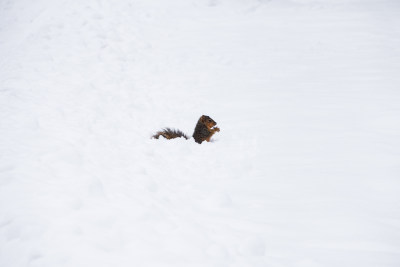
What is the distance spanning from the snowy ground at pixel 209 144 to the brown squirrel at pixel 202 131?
116 millimetres

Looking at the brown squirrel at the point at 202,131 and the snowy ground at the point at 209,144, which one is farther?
the brown squirrel at the point at 202,131

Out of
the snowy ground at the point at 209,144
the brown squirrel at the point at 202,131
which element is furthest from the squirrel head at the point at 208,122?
the snowy ground at the point at 209,144

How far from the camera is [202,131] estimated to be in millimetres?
3072

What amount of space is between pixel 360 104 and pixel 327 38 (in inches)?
103

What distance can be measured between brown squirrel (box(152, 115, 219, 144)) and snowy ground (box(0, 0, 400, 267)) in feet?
0.38

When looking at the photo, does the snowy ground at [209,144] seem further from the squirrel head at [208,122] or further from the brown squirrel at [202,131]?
the squirrel head at [208,122]

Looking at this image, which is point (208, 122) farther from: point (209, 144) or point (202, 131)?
Answer: point (209, 144)

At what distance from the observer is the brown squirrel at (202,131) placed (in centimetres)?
302

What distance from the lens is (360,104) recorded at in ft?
10.7

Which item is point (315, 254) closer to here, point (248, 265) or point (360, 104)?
point (248, 265)

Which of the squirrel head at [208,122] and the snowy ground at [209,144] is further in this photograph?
the squirrel head at [208,122]

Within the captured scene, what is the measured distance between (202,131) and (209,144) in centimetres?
17

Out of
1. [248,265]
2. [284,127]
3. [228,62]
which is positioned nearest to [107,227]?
[248,265]

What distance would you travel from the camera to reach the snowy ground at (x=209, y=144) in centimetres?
166
